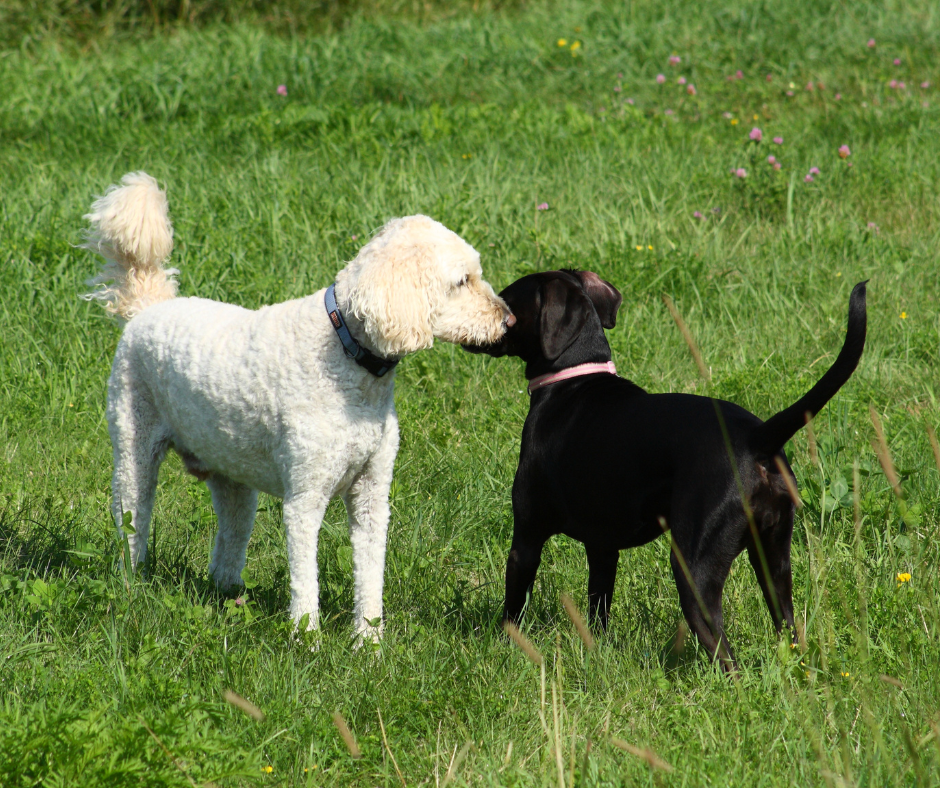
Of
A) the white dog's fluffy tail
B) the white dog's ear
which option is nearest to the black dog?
the white dog's ear

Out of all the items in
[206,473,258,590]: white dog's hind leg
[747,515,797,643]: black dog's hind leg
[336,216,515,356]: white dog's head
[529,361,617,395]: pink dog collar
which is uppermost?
[336,216,515,356]: white dog's head

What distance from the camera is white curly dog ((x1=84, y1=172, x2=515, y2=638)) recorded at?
10.7ft

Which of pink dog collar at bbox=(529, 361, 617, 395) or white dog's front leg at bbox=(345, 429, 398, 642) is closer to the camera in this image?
white dog's front leg at bbox=(345, 429, 398, 642)

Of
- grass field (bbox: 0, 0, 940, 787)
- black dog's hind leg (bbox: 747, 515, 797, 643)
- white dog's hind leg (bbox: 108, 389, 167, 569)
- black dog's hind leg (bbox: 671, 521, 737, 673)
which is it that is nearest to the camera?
grass field (bbox: 0, 0, 940, 787)

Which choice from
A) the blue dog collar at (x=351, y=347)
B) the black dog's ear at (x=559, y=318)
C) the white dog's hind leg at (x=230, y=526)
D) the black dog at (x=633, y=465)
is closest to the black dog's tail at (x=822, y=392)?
the black dog at (x=633, y=465)

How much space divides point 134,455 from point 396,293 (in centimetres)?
142

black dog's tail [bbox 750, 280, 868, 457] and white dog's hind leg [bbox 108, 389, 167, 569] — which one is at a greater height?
black dog's tail [bbox 750, 280, 868, 457]

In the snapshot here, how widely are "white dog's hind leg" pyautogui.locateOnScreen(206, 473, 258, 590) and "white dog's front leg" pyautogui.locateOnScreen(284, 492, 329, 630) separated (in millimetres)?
643

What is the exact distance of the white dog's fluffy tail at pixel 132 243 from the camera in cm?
390

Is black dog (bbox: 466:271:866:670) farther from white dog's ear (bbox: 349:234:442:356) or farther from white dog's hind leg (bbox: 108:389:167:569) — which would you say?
white dog's hind leg (bbox: 108:389:167:569)

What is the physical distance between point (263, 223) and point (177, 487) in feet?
7.42

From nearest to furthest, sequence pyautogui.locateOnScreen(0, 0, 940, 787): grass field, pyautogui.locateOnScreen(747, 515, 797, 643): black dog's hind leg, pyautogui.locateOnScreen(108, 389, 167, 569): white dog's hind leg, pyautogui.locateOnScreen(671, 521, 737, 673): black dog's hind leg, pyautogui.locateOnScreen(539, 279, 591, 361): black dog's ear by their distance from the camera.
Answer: pyautogui.locateOnScreen(0, 0, 940, 787): grass field, pyautogui.locateOnScreen(671, 521, 737, 673): black dog's hind leg, pyautogui.locateOnScreen(747, 515, 797, 643): black dog's hind leg, pyautogui.locateOnScreen(539, 279, 591, 361): black dog's ear, pyautogui.locateOnScreen(108, 389, 167, 569): white dog's hind leg

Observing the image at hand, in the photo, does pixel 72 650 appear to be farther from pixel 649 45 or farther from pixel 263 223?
pixel 649 45

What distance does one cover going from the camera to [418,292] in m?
3.19
